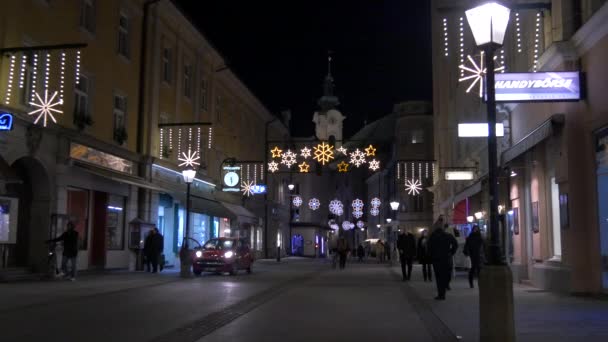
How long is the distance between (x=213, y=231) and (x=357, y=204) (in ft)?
93.5

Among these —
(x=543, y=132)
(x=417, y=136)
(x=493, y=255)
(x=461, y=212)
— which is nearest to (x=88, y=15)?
(x=543, y=132)

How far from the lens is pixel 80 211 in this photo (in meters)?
24.9

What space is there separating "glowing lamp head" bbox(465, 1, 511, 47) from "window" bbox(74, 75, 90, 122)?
1740cm

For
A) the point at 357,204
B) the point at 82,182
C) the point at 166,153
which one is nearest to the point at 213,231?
the point at 166,153

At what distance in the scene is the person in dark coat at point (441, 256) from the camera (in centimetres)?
1616

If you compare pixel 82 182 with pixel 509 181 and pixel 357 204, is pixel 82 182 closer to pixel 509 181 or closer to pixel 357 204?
pixel 509 181

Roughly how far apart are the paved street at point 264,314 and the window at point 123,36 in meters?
11.2

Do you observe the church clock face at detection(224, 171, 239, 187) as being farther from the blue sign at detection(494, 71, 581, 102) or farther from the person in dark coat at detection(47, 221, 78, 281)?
the blue sign at detection(494, 71, 581, 102)

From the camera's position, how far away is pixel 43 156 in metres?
21.0

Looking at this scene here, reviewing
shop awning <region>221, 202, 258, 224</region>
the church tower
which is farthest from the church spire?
shop awning <region>221, 202, 258, 224</region>

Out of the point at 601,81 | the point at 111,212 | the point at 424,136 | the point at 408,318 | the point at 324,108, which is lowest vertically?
the point at 408,318

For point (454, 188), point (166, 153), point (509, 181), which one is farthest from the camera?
point (454, 188)

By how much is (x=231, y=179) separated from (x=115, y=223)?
1267 cm

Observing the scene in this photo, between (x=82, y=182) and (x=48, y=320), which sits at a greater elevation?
(x=82, y=182)
